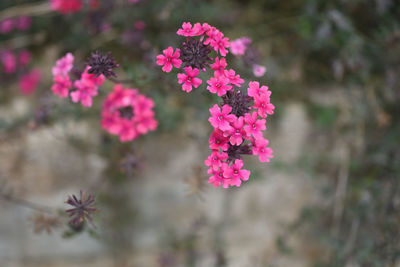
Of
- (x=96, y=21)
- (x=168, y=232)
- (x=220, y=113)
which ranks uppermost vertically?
(x=96, y=21)

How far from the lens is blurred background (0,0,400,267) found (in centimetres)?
187

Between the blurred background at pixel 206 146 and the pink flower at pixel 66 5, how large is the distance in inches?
2.3

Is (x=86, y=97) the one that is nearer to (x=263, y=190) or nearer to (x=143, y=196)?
(x=143, y=196)

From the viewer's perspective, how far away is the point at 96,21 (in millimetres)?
1994

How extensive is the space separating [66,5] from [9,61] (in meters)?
0.53

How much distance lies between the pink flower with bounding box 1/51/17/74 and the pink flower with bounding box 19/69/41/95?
103mm

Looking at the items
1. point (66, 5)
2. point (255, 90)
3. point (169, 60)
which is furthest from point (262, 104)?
point (66, 5)

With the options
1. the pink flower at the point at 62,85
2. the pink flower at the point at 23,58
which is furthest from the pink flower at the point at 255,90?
the pink flower at the point at 23,58

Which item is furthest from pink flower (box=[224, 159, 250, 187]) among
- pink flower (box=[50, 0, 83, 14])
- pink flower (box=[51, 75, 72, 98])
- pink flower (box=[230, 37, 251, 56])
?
pink flower (box=[50, 0, 83, 14])

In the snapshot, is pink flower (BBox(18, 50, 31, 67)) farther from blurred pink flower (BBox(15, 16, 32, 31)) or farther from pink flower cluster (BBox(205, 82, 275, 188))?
pink flower cluster (BBox(205, 82, 275, 188))

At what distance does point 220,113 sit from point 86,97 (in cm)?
54

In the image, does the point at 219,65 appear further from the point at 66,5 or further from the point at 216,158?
the point at 66,5

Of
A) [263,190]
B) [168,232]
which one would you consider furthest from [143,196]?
[263,190]

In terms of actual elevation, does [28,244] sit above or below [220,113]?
above
